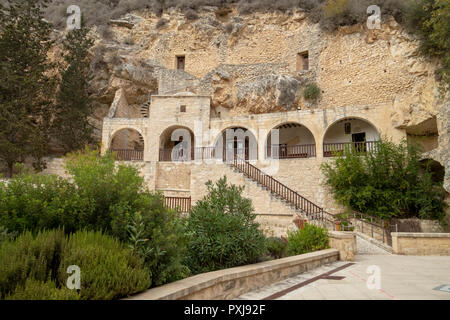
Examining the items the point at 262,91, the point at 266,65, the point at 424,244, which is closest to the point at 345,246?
the point at 424,244

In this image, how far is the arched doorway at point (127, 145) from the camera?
63.9 feet

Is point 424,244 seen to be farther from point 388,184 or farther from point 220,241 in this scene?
point 220,241

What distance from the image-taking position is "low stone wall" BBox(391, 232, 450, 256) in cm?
870

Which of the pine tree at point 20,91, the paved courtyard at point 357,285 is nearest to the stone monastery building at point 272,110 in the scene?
the pine tree at point 20,91

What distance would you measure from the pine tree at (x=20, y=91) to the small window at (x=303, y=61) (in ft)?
55.6

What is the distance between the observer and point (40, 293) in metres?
2.37

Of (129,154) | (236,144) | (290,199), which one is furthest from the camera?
(236,144)

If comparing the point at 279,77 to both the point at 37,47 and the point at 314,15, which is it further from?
the point at 37,47

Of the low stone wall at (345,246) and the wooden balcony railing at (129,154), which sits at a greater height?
the wooden balcony railing at (129,154)

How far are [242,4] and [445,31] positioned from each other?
18.2 metres

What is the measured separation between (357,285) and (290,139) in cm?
1642

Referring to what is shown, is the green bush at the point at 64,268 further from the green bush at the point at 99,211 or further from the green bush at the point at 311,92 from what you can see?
the green bush at the point at 311,92

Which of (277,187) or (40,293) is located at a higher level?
(277,187)

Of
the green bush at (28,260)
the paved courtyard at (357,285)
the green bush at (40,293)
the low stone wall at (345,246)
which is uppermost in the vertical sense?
the green bush at (28,260)
